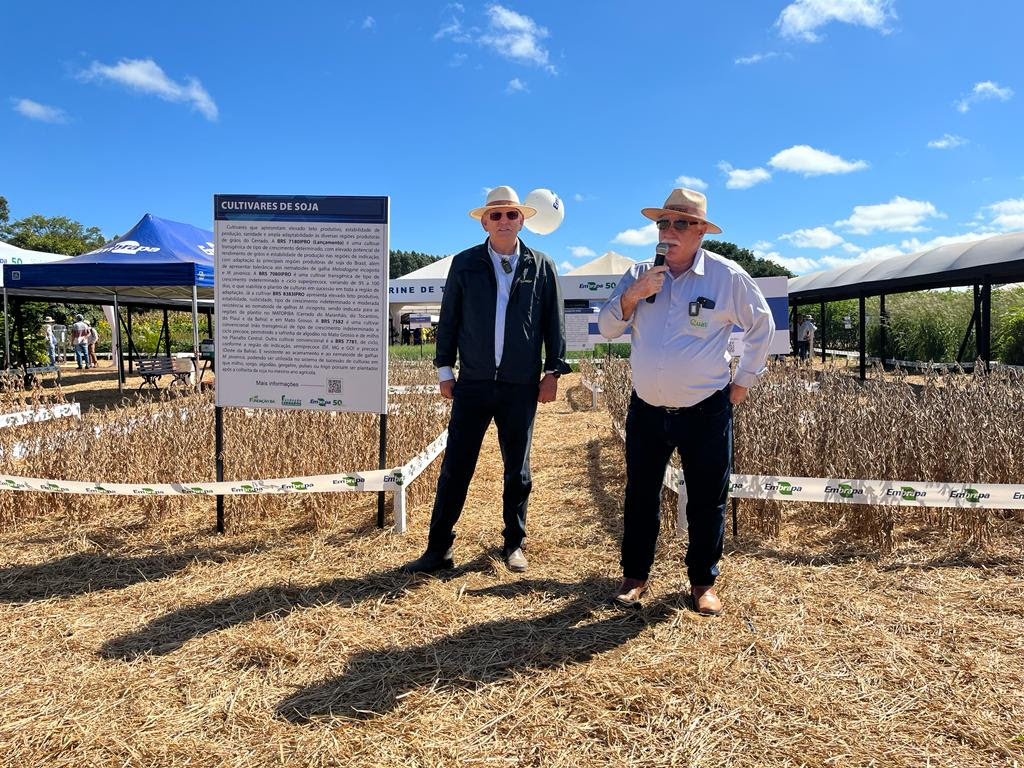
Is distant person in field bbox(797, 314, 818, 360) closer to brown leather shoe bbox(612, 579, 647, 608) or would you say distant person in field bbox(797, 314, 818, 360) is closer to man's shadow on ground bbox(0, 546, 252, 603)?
brown leather shoe bbox(612, 579, 647, 608)

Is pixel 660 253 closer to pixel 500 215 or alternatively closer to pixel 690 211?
pixel 690 211

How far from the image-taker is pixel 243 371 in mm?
3918

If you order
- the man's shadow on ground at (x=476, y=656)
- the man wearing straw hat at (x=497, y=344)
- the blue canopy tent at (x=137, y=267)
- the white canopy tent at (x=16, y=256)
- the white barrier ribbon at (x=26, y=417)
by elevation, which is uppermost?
the white canopy tent at (x=16, y=256)

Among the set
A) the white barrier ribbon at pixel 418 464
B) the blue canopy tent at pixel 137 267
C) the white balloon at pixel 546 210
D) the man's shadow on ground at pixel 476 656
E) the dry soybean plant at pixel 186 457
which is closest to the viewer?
the man's shadow on ground at pixel 476 656

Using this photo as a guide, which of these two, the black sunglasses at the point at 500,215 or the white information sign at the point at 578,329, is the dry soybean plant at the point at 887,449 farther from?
the white information sign at the point at 578,329

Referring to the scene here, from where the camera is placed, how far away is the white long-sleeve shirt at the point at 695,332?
2656 millimetres

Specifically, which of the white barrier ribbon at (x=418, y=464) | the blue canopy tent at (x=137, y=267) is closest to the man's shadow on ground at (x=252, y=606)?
the white barrier ribbon at (x=418, y=464)

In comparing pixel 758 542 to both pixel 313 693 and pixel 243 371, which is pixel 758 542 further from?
pixel 243 371

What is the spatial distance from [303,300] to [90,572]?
Result: 1.86 metres

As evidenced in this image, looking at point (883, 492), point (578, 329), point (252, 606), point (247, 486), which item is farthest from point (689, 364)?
point (578, 329)

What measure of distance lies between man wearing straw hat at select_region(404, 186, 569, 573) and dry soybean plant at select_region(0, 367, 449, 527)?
1351 mm

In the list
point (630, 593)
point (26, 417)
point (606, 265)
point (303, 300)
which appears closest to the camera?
point (630, 593)

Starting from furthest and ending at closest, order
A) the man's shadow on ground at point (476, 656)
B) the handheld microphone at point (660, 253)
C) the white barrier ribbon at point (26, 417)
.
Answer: the white barrier ribbon at point (26, 417) → the handheld microphone at point (660, 253) → the man's shadow on ground at point (476, 656)

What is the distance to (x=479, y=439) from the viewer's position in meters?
3.33
